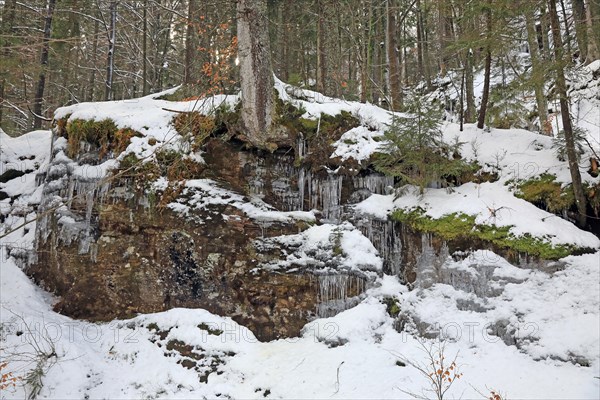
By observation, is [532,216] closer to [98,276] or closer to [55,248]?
[98,276]

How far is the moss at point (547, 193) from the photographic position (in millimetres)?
5852

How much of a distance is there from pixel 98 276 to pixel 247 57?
17.4ft

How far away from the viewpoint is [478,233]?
6.08 metres

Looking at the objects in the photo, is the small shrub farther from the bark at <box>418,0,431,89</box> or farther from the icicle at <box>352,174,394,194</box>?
the bark at <box>418,0,431,89</box>

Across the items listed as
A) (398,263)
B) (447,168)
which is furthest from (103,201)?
(447,168)

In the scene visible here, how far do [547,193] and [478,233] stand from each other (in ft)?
4.40

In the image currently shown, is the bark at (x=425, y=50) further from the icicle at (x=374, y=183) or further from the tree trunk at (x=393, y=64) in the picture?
the icicle at (x=374, y=183)

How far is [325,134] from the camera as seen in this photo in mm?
7539

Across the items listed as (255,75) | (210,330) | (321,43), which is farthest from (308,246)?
(321,43)

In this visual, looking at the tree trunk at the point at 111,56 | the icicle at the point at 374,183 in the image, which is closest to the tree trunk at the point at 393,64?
the icicle at the point at 374,183

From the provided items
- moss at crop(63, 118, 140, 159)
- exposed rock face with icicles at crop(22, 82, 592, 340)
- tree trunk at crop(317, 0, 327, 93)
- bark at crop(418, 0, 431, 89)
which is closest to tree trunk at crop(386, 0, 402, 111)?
tree trunk at crop(317, 0, 327, 93)

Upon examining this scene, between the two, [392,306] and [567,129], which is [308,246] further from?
[567,129]

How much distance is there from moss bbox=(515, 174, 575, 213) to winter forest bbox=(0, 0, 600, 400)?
1.1 inches

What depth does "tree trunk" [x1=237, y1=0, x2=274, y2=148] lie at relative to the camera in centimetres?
729
